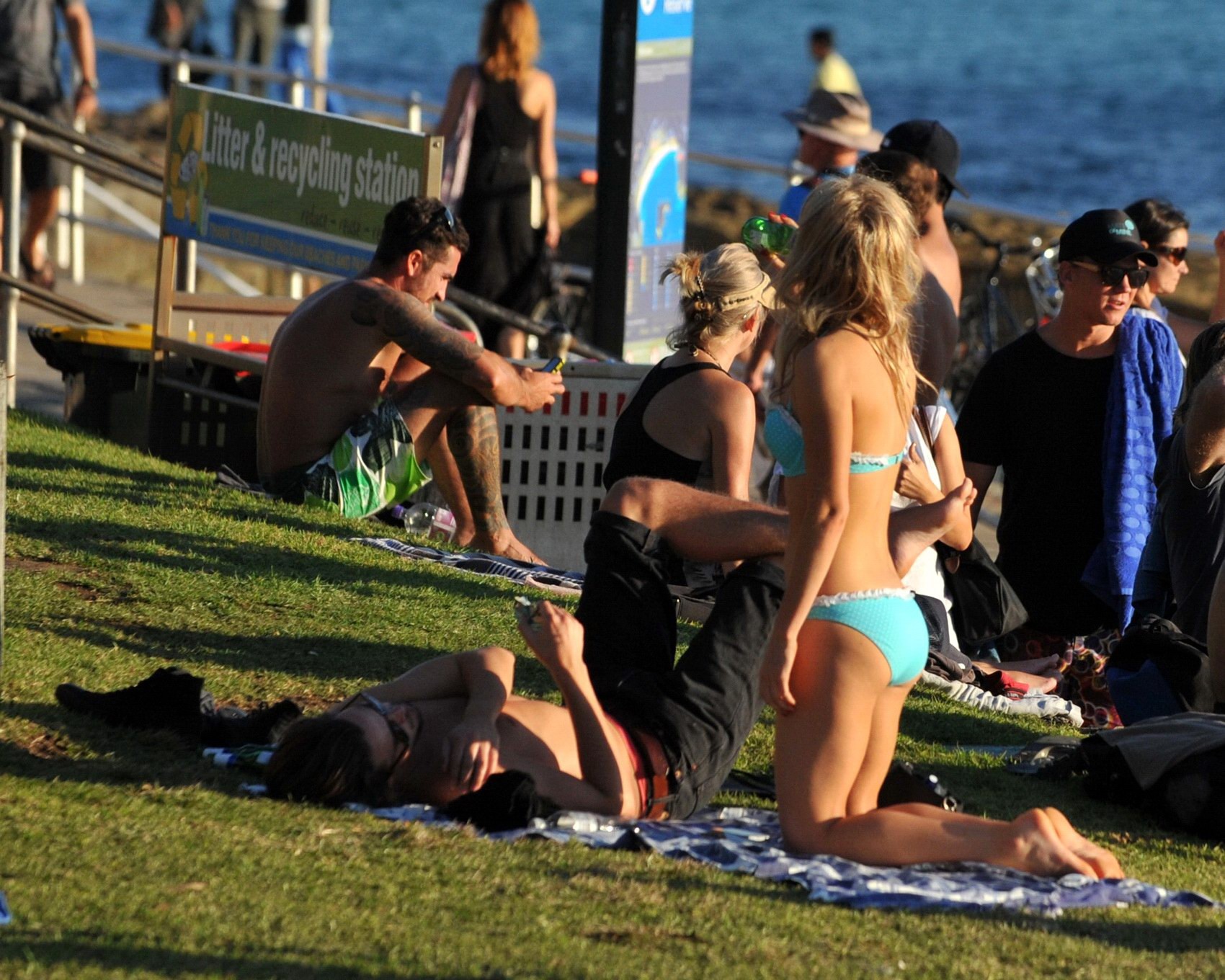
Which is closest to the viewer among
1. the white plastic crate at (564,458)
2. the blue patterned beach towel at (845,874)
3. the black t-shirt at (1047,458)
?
the blue patterned beach towel at (845,874)

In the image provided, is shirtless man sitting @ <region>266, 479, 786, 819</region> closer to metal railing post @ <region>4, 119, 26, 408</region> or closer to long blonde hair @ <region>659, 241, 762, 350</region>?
long blonde hair @ <region>659, 241, 762, 350</region>

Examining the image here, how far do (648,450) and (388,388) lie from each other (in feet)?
6.39

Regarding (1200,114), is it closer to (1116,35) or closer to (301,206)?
(1116,35)

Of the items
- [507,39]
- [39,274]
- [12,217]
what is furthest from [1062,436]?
[39,274]

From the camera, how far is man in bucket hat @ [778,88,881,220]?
930cm

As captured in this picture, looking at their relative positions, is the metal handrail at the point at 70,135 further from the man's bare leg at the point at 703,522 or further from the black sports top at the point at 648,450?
the man's bare leg at the point at 703,522

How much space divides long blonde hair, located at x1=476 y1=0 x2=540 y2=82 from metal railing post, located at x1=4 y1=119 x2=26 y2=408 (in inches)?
97.5

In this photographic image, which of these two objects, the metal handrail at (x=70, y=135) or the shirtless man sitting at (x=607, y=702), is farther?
the metal handrail at (x=70, y=135)

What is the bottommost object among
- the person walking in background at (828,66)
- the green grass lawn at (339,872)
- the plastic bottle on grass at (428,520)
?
the green grass lawn at (339,872)

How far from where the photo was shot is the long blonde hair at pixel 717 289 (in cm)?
570

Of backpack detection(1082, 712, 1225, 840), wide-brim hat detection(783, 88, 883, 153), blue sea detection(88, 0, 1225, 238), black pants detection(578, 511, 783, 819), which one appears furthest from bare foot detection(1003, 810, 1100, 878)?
blue sea detection(88, 0, 1225, 238)

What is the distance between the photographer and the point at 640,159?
9102 mm

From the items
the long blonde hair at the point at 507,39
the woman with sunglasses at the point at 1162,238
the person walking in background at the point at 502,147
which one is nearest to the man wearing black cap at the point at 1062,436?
the woman with sunglasses at the point at 1162,238

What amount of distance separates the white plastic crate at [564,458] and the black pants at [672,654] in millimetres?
3338
